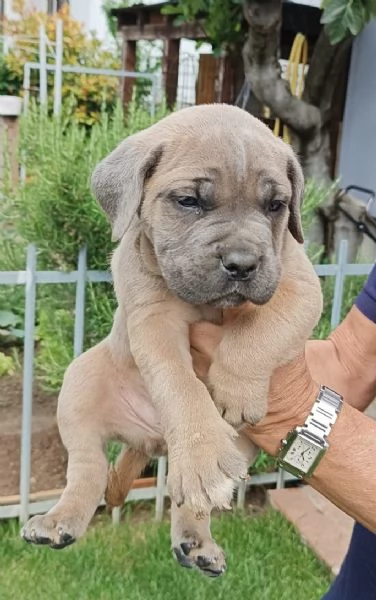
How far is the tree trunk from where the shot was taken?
217 inches

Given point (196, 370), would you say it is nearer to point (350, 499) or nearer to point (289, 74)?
point (350, 499)

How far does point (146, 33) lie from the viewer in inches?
423

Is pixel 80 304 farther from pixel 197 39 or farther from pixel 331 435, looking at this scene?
pixel 197 39

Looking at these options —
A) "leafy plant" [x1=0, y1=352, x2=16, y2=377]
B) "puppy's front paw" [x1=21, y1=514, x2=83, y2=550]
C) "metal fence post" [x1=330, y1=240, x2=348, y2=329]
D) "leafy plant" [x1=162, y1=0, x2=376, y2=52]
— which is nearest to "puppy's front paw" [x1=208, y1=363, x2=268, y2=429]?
"puppy's front paw" [x1=21, y1=514, x2=83, y2=550]

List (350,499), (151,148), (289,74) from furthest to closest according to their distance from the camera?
(289,74) → (151,148) → (350,499)

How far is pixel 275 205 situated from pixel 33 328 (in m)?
2.29

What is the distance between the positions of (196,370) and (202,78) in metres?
7.34

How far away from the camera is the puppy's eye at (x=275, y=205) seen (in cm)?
239

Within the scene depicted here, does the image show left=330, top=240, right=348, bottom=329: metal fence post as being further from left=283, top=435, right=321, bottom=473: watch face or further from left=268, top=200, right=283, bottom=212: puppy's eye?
left=283, top=435, right=321, bottom=473: watch face

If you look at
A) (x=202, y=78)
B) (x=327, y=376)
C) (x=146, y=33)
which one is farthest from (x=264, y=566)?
(x=146, y=33)

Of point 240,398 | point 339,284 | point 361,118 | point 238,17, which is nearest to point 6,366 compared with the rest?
point 339,284

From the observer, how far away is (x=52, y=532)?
2.47 meters

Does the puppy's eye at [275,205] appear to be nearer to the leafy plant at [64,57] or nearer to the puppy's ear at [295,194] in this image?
the puppy's ear at [295,194]

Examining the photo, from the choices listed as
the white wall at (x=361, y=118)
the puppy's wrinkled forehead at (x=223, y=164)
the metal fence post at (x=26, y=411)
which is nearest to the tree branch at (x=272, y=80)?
the white wall at (x=361, y=118)
